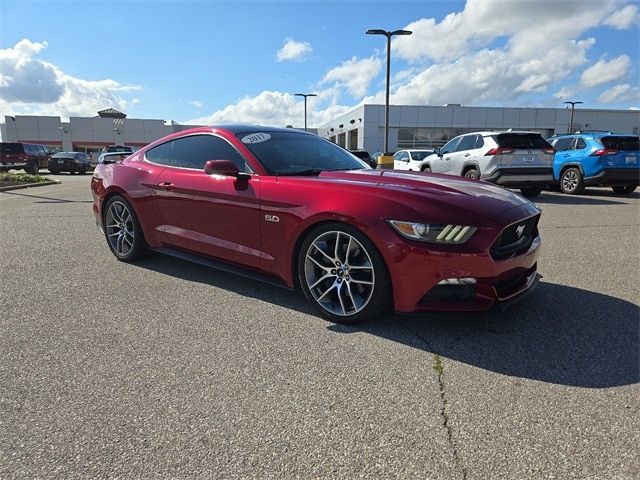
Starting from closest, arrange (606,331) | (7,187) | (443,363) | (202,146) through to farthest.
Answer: (443,363), (606,331), (202,146), (7,187)

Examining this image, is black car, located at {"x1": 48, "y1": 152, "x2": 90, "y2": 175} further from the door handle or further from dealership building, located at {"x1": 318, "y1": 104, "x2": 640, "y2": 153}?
dealership building, located at {"x1": 318, "y1": 104, "x2": 640, "y2": 153}

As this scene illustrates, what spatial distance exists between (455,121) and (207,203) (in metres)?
53.9

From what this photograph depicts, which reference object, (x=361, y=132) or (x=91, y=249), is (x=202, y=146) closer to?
(x=91, y=249)

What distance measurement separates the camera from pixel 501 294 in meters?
2.95

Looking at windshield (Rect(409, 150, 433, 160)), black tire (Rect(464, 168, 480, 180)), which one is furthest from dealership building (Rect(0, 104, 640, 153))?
black tire (Rect(464, 168, 480, 180))

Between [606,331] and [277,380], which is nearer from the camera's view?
[277,380]

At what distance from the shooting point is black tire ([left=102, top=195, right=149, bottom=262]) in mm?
4773

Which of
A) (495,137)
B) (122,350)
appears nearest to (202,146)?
(122,350)

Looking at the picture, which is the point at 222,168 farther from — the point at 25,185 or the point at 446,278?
the point at 25,185

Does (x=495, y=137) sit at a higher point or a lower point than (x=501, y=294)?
higher

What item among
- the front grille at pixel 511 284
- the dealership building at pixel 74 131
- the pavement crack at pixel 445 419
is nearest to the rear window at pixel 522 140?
the front grille at pixel 511 284

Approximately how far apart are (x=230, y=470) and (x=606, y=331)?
8.79ft

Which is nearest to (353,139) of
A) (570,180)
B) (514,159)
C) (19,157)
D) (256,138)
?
(19,157)

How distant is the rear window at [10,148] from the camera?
2569cm
